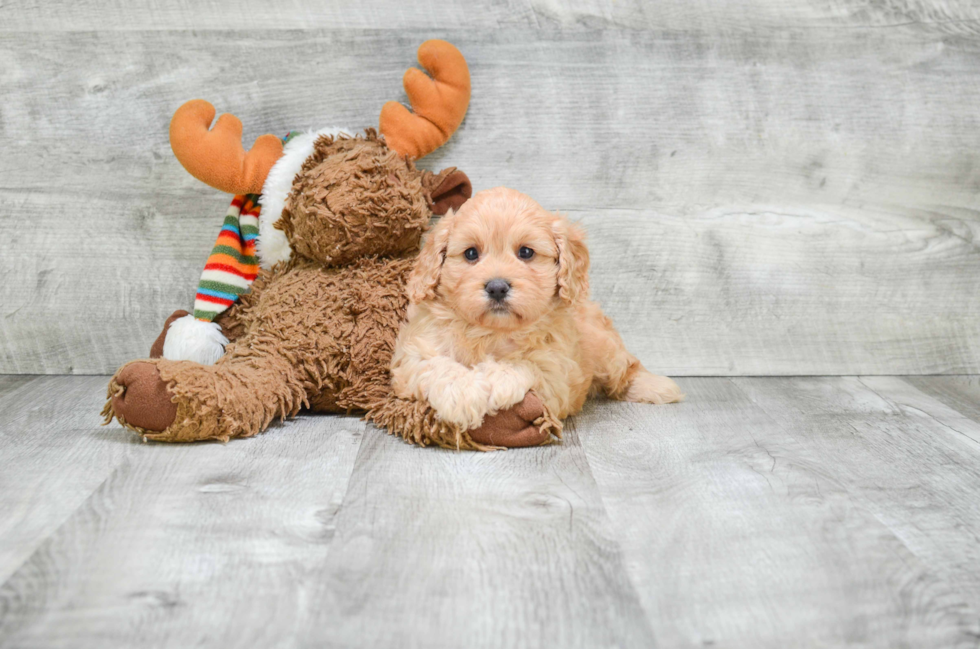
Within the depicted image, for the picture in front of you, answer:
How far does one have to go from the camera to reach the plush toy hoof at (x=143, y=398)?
5.03ft

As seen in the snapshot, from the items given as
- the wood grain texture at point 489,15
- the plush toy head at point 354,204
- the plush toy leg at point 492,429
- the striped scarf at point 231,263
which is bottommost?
the plush toy leg at point 492,429

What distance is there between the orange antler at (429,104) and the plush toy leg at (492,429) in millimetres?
739

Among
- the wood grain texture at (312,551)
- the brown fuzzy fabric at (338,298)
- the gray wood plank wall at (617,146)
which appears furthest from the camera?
the gray wood plank wall at (617,146)

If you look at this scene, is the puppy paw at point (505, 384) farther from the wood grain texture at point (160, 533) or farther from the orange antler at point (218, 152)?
the orange antler at point (218, 152)

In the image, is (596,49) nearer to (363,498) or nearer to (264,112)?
(264,112)

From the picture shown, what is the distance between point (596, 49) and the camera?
2.16 metres

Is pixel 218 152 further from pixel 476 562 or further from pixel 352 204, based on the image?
pixel 476 562

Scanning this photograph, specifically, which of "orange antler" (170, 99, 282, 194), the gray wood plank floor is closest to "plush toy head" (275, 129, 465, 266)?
"orange antler" (170, 99, 282, 194)

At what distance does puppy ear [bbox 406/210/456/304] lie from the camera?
5.43ft

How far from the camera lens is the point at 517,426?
162 centimetres

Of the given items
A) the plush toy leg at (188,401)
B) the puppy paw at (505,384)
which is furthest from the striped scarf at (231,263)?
the puppy paw at (505,384)

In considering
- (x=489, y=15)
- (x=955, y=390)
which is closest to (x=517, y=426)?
(x=489, y=15)

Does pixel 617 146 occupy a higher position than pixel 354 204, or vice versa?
pixel 617 146

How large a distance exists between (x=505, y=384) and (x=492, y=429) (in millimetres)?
104
